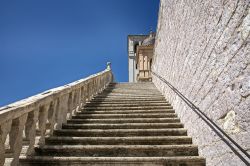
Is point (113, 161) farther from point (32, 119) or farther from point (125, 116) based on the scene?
point (125, 116)

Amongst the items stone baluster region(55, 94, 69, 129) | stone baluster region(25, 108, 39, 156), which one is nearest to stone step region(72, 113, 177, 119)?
stone baluster region(55, 94, 69, 129)

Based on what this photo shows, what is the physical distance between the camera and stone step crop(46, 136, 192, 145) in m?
4.46

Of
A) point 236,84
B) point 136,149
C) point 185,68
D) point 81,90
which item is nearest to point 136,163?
point 136,149

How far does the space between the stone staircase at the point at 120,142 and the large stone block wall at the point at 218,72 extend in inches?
12.1

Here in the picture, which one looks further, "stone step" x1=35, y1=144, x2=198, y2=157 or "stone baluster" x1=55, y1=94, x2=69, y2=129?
"stone baluster" x1=55, y1=94, x2=69, y2=129

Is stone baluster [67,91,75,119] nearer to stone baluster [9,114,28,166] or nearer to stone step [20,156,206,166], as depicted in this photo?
stone step [20,156,206,166]

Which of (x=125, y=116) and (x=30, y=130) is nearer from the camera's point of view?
(x=30, y=130)

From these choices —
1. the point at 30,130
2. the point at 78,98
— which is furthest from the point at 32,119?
the point at 78,98

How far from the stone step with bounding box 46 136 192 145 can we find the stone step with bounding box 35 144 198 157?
295 millimetres

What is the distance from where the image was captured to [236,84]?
2672mm

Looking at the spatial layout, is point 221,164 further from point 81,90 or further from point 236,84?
point 81,90

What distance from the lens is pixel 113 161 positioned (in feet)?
12.5

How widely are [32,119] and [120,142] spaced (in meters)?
1.39

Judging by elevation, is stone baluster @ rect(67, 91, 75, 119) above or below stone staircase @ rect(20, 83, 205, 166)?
above
